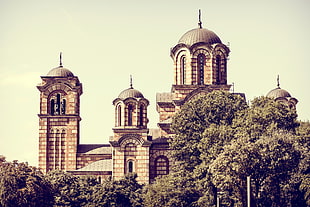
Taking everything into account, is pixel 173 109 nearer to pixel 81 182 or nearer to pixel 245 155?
pixel 81 182

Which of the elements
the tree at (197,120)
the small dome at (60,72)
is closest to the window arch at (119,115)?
the small dome at (60,72)

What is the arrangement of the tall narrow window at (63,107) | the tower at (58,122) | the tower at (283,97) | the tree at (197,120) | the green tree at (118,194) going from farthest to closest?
1. the tower at (283,97)
2. the tall narrow window at (63,107)
3. the tower at (58,122)
4. the green tree at (118,194)
5. the tree at (197,120)

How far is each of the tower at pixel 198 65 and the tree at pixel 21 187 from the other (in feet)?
66.2

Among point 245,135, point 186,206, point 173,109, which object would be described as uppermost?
point 173,109

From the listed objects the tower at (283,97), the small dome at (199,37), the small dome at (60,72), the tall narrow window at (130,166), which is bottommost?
the tall narrow window at (130,166)

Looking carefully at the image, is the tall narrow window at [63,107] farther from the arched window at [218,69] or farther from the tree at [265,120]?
the tree at [265,120]

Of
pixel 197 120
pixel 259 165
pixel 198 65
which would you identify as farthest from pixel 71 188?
Answer: pixel 259 165

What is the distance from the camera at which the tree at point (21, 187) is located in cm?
6056

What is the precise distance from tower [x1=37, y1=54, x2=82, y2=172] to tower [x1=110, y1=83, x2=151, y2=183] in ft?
14.8

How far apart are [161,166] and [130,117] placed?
5116mm

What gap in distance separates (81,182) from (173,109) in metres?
13.0

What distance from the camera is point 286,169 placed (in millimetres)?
59969

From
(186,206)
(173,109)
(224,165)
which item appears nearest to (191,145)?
(186,206)

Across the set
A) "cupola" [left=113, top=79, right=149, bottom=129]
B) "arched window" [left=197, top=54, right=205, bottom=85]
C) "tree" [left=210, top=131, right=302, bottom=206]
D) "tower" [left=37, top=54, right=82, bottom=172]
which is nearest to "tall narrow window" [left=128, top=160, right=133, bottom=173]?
"cupola" [left=113, top=79, right=149, bottom=129]
